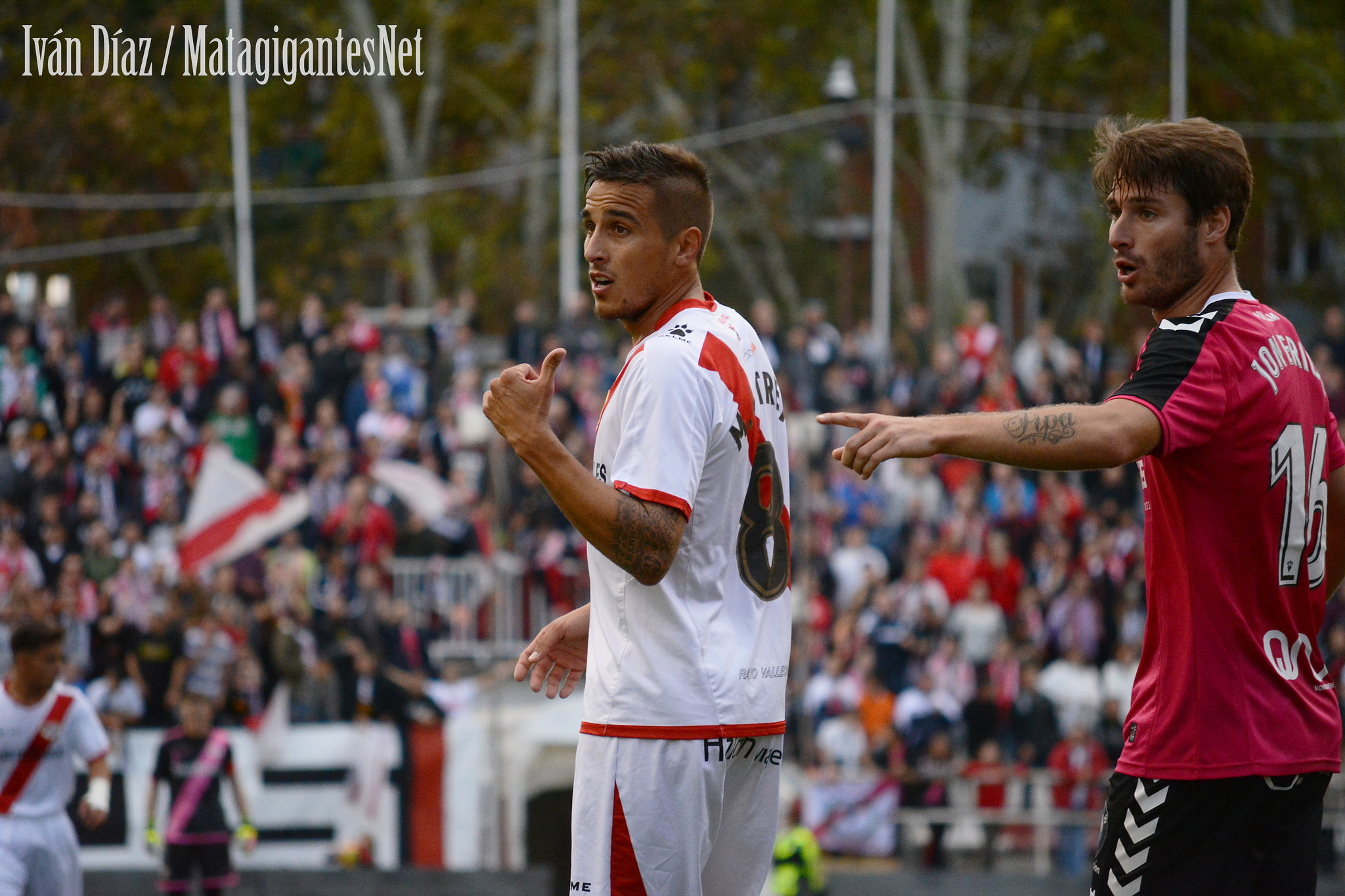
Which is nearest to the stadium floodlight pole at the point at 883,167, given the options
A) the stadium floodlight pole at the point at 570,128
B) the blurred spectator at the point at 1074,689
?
the stadium floodlight pole at the point at 570,128

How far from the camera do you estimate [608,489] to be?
3.32 meters

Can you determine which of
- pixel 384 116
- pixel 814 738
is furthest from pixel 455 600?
pixel 384 116

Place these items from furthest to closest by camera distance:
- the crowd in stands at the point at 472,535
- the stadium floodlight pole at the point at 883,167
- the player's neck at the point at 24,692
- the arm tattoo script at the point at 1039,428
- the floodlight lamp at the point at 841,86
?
1. the stadium floodlight pole at the point at 883,167
2. the floodlight lamp at the point at 841,86
3. the crowd in stands at the point at 472,535
4. the player's neck at the point at 24,692
5. the arm tattoo script at the point at 1039,428

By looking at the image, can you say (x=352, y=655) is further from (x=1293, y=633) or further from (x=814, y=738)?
(x=1293, y=633)

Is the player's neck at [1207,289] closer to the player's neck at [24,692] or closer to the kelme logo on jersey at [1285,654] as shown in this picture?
the kelme logo on jersey at [1285,654]

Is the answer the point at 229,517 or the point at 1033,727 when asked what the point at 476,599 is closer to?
the point at 229,517

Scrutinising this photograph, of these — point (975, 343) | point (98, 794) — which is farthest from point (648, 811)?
point (975, 343)

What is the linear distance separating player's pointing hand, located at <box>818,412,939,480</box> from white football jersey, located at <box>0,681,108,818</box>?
6249mm

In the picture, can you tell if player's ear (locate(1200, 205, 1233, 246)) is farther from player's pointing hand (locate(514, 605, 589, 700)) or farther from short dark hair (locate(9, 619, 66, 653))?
short dark hair (locate(9, 619, 66, 653))

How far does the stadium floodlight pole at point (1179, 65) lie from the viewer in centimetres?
2017

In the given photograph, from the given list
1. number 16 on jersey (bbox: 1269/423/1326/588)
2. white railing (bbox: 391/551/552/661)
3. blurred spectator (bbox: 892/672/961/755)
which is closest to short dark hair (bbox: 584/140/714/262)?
number 16 on jersey (bbox: 1269/423/1326/588)

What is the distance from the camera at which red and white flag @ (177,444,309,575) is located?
46.0 feet

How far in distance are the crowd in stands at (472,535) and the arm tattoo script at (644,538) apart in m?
8.76

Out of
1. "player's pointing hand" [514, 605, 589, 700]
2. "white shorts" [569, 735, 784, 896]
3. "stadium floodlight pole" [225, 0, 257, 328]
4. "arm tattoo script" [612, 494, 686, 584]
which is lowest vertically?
"white shorts" [569, 735, 784, 896]
